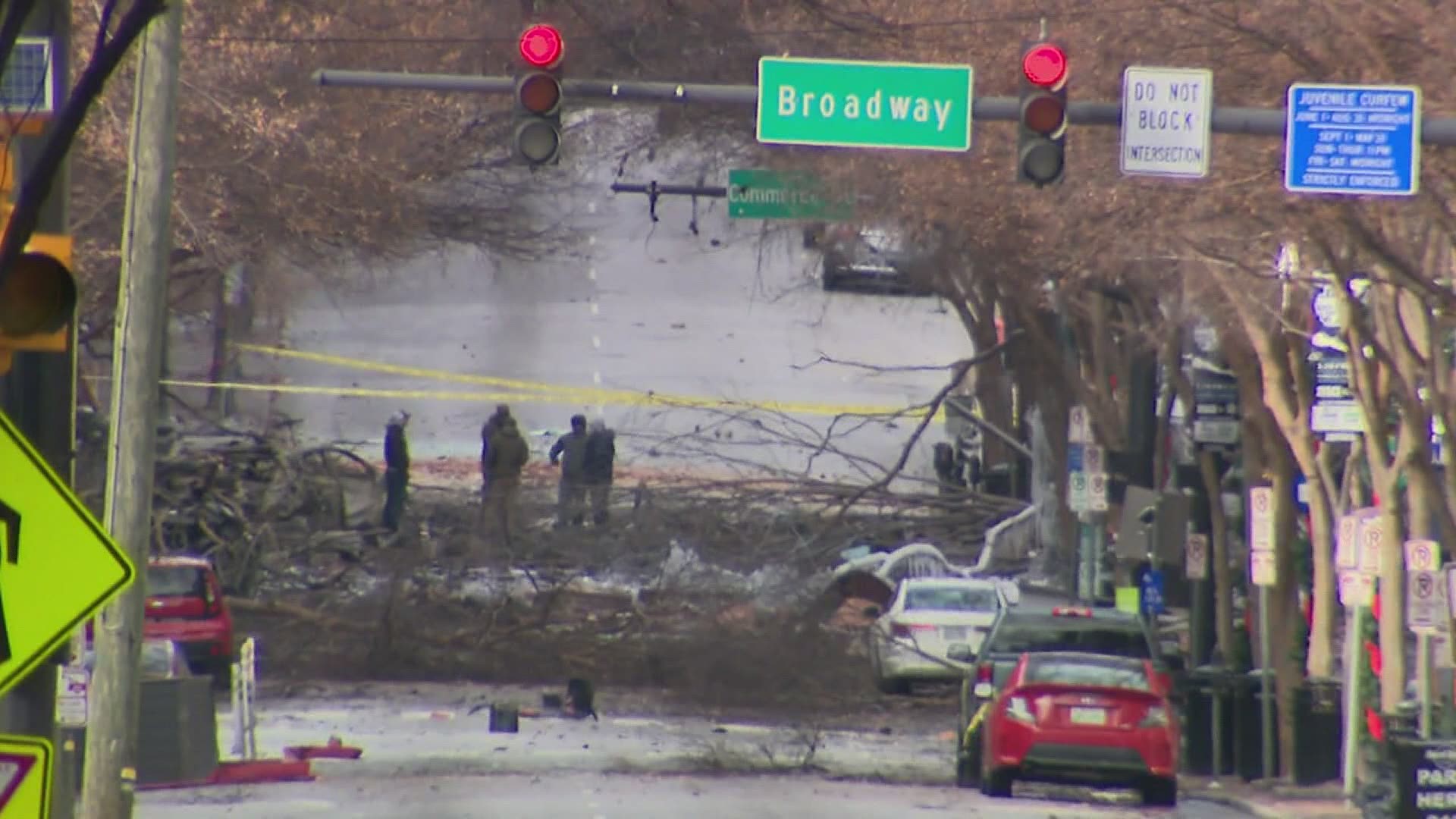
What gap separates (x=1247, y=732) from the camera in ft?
86.8

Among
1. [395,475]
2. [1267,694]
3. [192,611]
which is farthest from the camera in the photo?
[395,475]

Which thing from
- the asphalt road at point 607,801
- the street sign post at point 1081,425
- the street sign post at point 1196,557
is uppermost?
the street sign post at point 1081,425

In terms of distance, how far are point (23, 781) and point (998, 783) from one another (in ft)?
50.4

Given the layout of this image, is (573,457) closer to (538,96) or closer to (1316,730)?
(1316,730)

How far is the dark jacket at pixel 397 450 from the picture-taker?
35.8 metres

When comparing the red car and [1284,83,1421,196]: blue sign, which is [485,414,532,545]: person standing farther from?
[1284,83,1421,196]: blue sign

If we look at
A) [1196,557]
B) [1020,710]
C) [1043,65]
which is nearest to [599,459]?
[1196,557]

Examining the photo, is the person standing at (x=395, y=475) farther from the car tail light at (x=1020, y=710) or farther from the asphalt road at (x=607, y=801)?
the car tail light at (x=1020, y=710)

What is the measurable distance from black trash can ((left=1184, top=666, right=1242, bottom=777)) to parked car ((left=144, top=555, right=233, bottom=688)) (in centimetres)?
1052

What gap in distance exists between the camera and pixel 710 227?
62906 mm

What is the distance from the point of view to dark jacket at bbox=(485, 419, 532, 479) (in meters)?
35.1

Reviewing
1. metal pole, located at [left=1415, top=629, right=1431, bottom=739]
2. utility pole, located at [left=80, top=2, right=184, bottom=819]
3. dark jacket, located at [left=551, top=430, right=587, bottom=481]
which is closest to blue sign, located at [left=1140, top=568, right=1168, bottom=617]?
metal pole, located at [left=1415, top=629, right=1431, bottom=739]

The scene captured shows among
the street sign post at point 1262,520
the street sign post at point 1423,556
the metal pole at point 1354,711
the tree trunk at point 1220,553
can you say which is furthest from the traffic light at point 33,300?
the tree trunk at point 1220,553

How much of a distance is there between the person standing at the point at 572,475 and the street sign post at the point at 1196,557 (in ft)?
30.1
